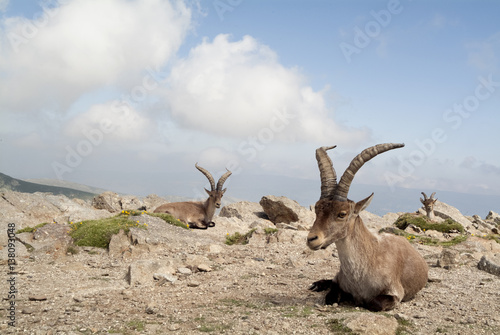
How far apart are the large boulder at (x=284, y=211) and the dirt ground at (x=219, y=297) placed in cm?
1305

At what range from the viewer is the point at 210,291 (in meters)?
9.50

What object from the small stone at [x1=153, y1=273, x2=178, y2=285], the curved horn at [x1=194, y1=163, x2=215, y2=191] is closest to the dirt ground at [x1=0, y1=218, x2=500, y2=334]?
the small stone at [x1=153, y1=273, x2=178, y2=285]

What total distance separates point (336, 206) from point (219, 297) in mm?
3595

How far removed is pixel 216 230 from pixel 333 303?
14739mm

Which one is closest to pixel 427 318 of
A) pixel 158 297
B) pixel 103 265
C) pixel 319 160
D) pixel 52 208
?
pixel 319 160

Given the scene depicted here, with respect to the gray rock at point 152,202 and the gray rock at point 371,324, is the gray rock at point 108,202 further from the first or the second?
the gray rock at point 371,324

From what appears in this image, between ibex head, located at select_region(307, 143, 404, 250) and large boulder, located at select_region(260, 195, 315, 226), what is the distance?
64.7 ft

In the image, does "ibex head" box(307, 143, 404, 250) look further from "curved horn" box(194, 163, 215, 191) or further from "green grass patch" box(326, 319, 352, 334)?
"curved horn" box(194, 163, 215, 191)

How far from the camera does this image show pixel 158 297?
9.04 metres

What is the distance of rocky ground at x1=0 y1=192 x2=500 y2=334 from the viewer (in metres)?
6.79

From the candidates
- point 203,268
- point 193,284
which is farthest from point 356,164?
point 203,268

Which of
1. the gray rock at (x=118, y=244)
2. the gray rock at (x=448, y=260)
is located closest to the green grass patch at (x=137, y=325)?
the gray rock at (x=118, y=244)

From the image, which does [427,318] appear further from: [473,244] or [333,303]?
[473,244]

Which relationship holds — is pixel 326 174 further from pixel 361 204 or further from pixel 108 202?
pixel 108 202
